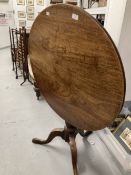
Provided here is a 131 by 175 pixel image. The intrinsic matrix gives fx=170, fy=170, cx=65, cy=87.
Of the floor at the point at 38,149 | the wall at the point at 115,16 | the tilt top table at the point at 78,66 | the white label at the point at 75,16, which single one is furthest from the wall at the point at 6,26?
the white label at the point at 75,16

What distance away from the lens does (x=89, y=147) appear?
1588 millimetres

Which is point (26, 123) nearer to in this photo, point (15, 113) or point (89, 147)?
point (15, 113)

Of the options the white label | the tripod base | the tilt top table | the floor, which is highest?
the white label

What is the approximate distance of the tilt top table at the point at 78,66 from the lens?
716 mm

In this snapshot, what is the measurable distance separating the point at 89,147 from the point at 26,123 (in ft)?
2.41

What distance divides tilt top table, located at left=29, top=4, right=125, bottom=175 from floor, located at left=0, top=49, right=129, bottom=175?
529 millimetres

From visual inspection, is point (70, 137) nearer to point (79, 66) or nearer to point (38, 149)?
point (38, 149)

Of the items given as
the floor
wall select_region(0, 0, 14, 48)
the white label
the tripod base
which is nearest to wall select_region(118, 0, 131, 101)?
the white label

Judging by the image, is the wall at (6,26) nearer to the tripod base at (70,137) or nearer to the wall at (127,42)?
the tripod base at (70,137)

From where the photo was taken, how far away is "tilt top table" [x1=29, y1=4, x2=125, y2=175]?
0.72 m

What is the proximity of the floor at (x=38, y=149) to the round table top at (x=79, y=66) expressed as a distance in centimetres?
53

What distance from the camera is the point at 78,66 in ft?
2.82

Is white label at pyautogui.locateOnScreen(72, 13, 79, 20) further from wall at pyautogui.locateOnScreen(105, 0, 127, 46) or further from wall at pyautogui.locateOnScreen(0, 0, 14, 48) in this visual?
wall at pyautogui.locateOnScreen(0, 0, 14, 48)

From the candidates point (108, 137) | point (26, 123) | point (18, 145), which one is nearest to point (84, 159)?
point (108, 137)
